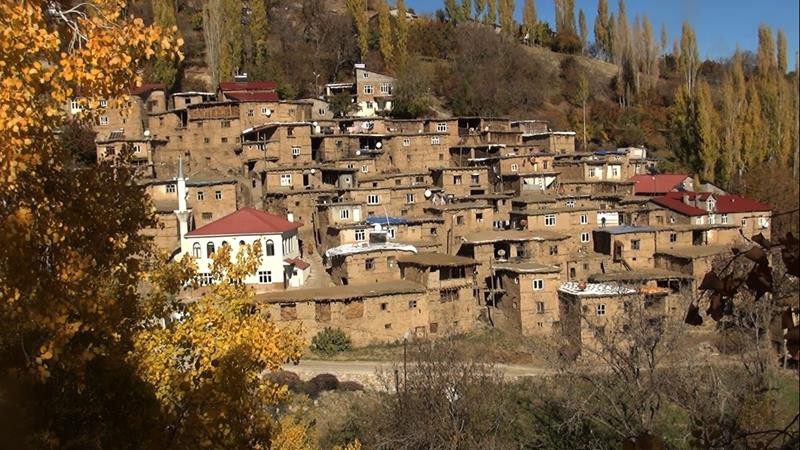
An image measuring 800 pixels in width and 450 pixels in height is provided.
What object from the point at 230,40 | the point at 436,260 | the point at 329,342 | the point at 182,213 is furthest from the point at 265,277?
the point at 230,40

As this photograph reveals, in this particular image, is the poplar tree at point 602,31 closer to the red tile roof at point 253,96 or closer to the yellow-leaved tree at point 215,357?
the red tile roof at point 253,96

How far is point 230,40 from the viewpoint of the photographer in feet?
151

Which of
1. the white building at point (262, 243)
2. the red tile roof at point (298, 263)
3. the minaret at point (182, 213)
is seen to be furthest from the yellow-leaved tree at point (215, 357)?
the minaret at point (182, 213)

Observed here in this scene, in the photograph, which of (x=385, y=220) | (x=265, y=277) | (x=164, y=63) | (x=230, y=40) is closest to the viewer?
(x=265, y=277)

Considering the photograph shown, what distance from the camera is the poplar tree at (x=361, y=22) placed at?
169ft

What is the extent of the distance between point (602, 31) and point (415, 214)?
45.7m

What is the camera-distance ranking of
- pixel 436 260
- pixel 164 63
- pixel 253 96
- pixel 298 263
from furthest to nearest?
pixel 164 63 < pixel 253 96 < pixel 298 263 < pixel 436 260

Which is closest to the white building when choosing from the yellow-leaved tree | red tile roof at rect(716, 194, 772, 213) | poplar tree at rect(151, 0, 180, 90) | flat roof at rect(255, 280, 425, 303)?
flat roof at rect(255, 280, 425, 303)

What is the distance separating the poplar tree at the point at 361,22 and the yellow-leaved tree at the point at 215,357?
46373mm

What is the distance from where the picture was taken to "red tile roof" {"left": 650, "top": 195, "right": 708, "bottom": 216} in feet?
106

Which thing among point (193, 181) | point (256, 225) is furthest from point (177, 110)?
point (256, 225)

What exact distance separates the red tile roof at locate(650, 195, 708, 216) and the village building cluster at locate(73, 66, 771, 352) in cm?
13

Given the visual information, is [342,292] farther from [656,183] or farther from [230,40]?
[230,40]

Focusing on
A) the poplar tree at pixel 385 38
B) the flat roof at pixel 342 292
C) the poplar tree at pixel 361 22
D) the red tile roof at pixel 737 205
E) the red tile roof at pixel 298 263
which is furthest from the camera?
the poplar tree at pixel 361 22
